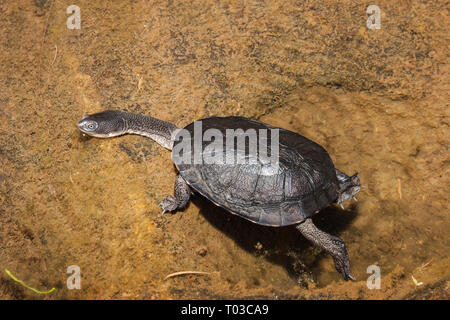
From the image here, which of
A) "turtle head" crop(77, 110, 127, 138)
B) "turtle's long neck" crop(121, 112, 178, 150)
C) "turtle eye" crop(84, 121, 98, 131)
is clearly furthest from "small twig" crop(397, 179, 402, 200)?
"turtle eye" crop(84, 121, 98, 131)

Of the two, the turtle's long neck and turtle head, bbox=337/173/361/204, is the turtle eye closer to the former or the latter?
the turtle's long neck

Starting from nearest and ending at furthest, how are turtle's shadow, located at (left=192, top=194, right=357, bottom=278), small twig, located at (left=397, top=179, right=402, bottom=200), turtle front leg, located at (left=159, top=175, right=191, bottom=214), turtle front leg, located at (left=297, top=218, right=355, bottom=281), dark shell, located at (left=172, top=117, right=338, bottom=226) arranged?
dark shell, located at (left=172, top=117, right=338, bottom=226) → turtle front leg, located at (left=159, top=175, right=191, bottom=214) → turtle front leg, located at (left=297, top=218, right=355, bottom=281) → turtle's shadow, located at (left=192, top=194, right=357, bottom=278) → small twig, located at (left=397, top=179, right=402, bottom=200)

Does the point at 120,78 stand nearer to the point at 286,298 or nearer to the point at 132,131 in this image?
the point at 132,131

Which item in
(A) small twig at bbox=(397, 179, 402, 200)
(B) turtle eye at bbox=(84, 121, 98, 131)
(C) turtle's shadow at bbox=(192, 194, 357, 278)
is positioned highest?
(B) turtle eye at bbox=(84, 121, 98, 131)

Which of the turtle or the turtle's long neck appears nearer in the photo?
the turtle

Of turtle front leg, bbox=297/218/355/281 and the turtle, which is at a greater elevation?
the turtle

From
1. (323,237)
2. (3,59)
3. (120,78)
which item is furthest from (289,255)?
(3,59)

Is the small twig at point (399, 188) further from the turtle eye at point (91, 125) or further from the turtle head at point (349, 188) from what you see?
the turtle eye at point (91, 125)

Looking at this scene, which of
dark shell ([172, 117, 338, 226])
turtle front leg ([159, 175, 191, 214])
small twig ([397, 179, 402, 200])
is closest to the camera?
dark shell ([172, 117, 338, 226])
